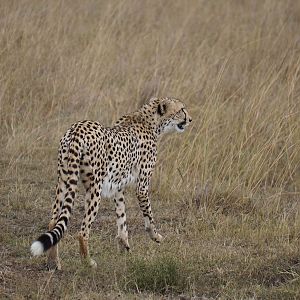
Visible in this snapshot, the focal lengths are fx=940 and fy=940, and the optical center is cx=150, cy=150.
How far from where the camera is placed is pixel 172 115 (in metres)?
6.52

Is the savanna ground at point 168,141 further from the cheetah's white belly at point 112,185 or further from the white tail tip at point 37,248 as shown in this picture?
the cheetah's white belly at point 112,185

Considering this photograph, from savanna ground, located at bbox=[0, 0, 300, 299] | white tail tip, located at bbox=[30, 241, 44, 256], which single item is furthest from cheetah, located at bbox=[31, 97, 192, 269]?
savanna ground, located at bbox=[0, 0, 300, 299]

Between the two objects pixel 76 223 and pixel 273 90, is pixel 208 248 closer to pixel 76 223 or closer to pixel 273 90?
pixel 76 223

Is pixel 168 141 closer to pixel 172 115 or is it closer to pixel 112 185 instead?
pixel 172 115

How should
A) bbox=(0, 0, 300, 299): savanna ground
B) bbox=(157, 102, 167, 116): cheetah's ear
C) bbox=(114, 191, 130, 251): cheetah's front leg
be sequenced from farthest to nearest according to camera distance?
bbox=(157, 102, 167, 116): cheetah's ear
bbox=(114, 191, 130, 251): cheetah's front leg
bbox=(0, 0, 300, 299): savanna ground

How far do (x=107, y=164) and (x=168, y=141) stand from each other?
2.27m

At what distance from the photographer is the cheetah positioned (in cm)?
519

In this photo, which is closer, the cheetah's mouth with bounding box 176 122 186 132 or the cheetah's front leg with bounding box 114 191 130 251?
the cheetah's front leg with bounding box 114 191 130 251

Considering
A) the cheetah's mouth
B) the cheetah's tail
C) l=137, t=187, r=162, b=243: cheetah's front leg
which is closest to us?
the cheetah's tail

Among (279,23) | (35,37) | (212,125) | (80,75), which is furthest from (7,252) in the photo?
(279,23)

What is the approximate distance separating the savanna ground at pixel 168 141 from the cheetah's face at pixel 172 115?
418 millimetres

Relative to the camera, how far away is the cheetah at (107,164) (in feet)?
17.0

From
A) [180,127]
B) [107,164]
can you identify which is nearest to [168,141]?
[180,127]

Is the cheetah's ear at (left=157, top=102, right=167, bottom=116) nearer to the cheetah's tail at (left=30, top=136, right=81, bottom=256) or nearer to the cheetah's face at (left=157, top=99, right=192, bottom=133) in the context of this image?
the cheetah's face at (left=157, top=99, right=192, bottom=133)
